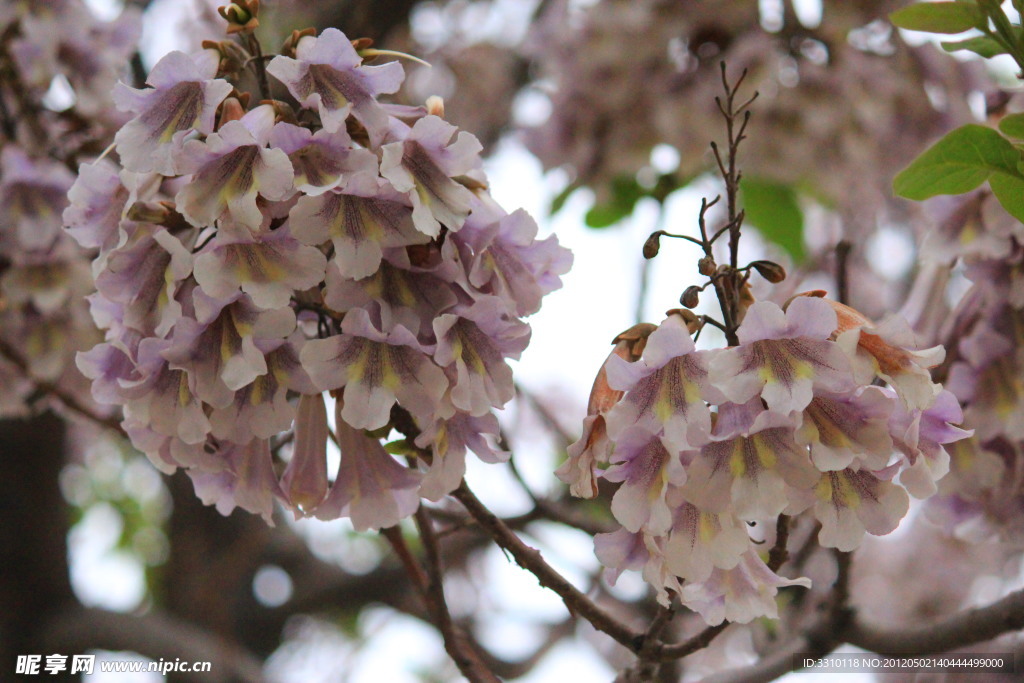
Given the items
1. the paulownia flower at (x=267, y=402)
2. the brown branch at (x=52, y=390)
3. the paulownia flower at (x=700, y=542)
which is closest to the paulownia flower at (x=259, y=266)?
the paulownia flower at (x=267, y=402)

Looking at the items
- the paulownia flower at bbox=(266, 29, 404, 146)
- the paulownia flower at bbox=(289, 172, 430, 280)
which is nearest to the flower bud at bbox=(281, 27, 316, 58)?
the paulownia flower at bbox=(266, 29, 404, 146)

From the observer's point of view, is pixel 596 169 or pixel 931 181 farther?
pixel 596 169

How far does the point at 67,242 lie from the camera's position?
234 centimetres

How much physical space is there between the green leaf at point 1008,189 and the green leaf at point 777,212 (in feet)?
6.45

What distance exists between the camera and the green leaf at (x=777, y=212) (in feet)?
11.0

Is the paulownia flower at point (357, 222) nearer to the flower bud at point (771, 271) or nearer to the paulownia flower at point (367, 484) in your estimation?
the paulownia flower at point (367, 484)

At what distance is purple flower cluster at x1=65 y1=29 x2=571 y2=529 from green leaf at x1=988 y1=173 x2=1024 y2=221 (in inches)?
25.9

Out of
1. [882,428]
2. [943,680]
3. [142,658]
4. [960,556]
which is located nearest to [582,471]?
[882,428]

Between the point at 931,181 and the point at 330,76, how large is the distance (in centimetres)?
87

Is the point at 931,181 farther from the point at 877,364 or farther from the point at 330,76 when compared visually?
the point at 330,76

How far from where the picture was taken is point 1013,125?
4.66ft

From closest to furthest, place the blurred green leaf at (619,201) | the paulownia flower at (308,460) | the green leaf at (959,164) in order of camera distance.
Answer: the green leaf at (959,164) < the paulownia flower at (308,460) < the blurred green leaf at (619,201)

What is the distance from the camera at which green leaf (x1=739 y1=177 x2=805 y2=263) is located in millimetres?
3342

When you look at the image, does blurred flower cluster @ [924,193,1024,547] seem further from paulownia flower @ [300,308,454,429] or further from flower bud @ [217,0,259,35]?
flower bud @ [217,0,259,35]
